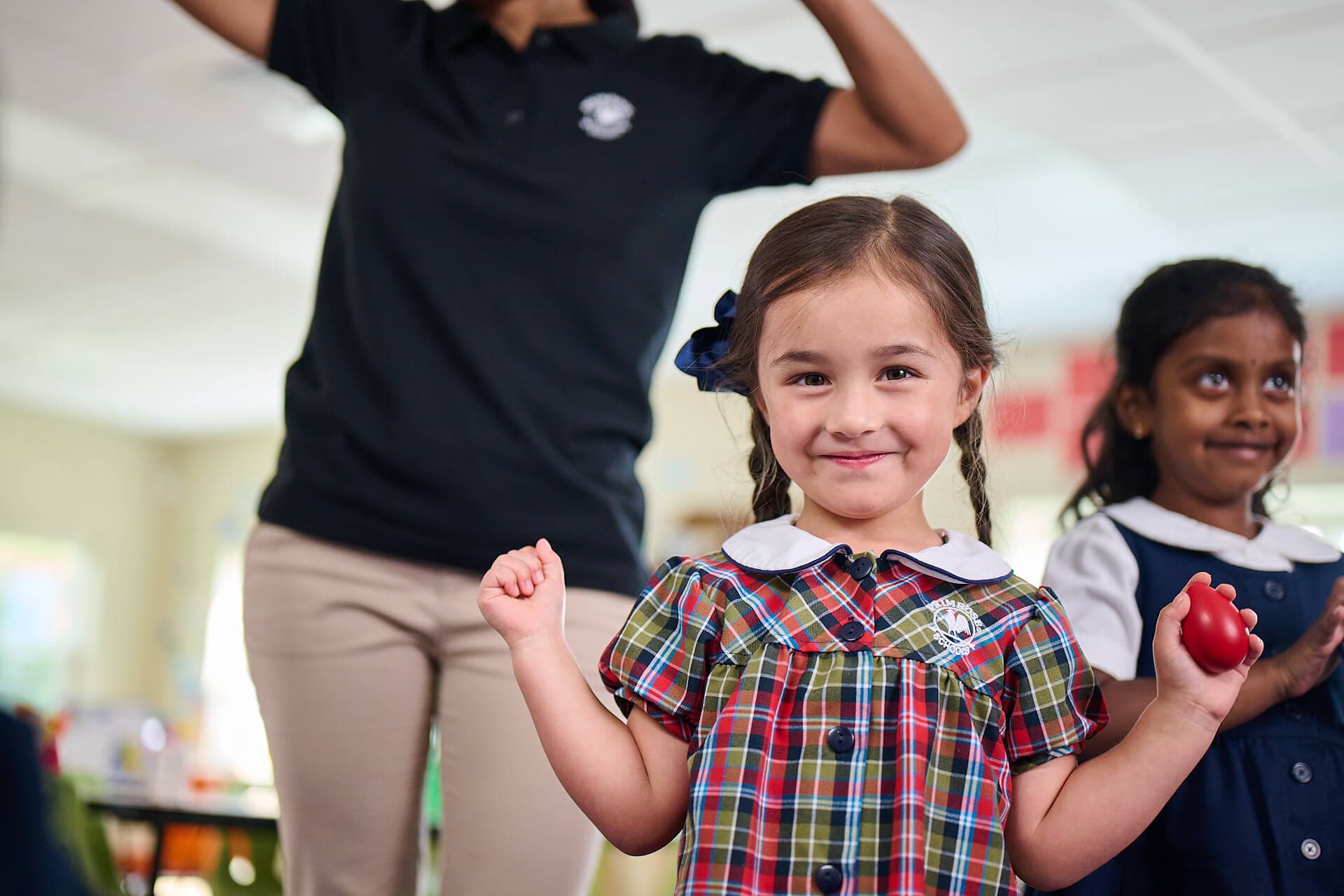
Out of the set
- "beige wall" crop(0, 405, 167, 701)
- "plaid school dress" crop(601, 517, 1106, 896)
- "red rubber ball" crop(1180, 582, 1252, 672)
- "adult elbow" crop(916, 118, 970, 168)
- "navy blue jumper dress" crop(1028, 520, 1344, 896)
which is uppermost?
"adult elbow" crop(916, 118, 970, 168)

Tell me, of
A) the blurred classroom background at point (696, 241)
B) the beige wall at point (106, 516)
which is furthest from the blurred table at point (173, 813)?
the beige wall at point (106, 516)

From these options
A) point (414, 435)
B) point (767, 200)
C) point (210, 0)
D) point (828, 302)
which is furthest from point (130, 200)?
point (828, 302)

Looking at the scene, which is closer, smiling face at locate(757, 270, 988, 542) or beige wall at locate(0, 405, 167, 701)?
smiling face at locate(757, 270, 988, 542)

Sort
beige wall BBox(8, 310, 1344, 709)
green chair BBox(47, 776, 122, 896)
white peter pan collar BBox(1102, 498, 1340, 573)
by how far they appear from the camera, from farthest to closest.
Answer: beige wall BBox(8, 310, 1344, 709) < green chair BBox(47, 776, 122, 896) < white peter pan collar BBox(1102, 498, 1340, 573)

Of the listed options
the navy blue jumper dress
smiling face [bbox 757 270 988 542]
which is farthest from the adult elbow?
the navy blue jumper dress

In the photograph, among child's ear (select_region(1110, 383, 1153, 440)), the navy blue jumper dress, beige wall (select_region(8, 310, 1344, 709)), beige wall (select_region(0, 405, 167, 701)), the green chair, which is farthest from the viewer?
beige wall (select_region(0, 405, 167, 701))

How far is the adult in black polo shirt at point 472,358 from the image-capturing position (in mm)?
1098

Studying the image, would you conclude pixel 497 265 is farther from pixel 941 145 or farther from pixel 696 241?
pixel 696 241

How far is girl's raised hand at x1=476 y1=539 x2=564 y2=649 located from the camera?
0.91 metres

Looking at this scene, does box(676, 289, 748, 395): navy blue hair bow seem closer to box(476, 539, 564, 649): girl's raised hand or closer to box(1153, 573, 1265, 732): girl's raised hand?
box(476, 539, 564, 649): girl's raised hand

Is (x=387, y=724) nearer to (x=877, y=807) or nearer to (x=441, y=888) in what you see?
(x=441, y=888)

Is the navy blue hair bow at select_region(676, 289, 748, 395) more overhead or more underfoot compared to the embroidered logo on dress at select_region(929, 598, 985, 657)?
more overhead

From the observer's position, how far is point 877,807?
2.74 feet

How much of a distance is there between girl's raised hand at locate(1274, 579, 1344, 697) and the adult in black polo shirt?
52cm
